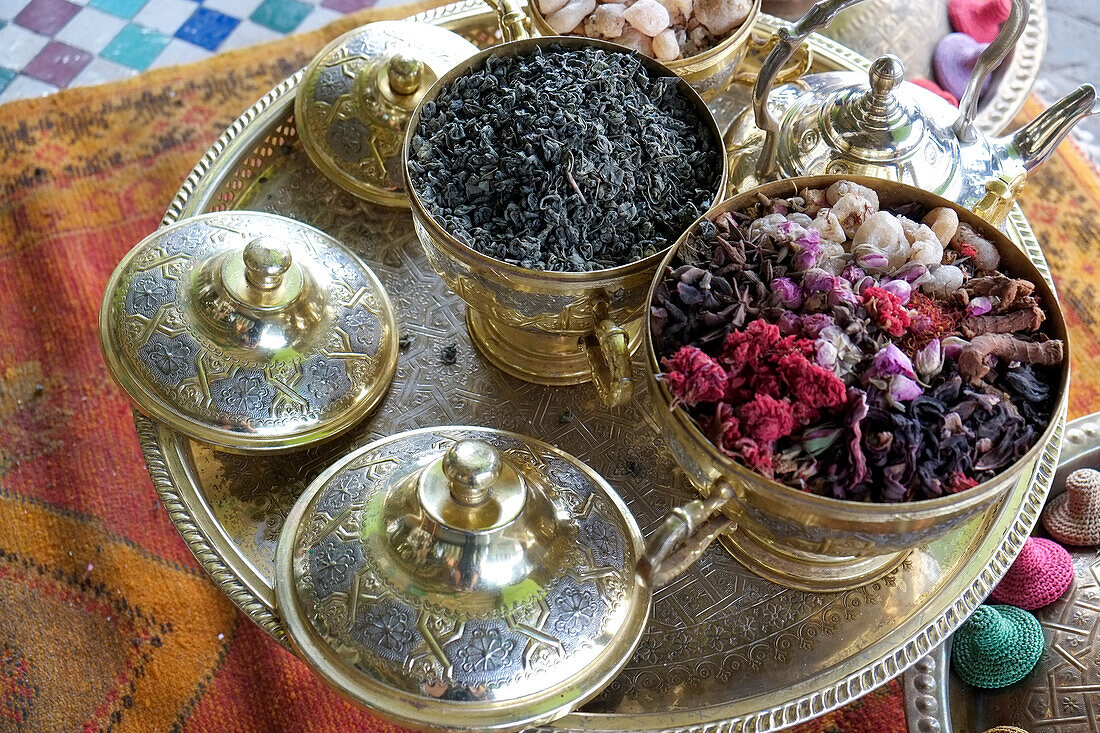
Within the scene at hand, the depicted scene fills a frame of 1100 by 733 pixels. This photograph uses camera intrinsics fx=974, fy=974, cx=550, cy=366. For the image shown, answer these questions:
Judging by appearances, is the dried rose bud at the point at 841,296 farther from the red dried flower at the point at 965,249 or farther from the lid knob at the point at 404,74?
the lid knob at the point at 404,74

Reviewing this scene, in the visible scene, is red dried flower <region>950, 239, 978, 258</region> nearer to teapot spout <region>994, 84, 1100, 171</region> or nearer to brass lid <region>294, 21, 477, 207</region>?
teapot spout <region>994, 84, 1100, 171</region>

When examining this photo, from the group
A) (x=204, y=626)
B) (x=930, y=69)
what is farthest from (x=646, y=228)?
(x=930, y=69)

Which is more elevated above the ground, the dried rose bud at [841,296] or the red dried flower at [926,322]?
the dried rose bud at [841,296]

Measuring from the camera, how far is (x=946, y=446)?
792 millimetres

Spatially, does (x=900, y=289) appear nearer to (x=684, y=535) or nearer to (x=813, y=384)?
(x=813, y=384)

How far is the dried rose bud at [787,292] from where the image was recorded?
86cm

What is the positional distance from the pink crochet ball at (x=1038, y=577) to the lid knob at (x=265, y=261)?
36.0 inches

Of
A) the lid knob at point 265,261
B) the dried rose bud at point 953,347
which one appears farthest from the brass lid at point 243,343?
the dried rose bud at point 953,347

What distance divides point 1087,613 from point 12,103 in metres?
1.97

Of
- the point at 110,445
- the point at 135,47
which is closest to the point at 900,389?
the point at 110,445

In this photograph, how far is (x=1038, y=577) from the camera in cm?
117

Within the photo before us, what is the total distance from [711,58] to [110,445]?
1.08 metres

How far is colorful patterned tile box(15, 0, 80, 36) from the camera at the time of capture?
7.04 ft

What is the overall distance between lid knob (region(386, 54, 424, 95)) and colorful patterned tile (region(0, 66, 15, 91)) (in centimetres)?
129
